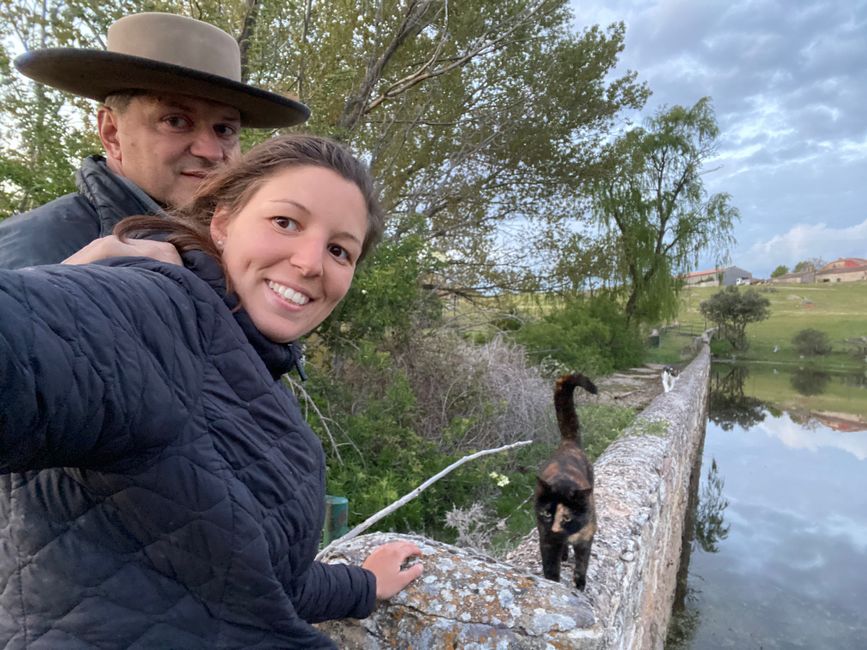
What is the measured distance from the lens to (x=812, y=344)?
119ft

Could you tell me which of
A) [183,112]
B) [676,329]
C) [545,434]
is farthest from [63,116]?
[676,329]

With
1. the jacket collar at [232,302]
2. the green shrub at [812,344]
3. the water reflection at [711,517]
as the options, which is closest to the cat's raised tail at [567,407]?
the jacket collar at [232,302]

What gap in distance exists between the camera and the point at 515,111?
8.87 m

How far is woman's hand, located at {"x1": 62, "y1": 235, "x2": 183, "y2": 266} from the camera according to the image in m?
0.93

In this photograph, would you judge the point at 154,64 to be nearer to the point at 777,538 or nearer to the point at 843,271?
the point at 777,538

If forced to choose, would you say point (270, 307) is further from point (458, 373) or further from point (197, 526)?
point (458, 373)

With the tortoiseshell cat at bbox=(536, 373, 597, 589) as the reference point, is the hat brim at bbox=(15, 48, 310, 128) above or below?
above

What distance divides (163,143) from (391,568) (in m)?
1.35

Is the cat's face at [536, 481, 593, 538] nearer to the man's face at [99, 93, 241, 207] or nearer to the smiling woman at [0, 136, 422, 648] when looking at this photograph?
the smiling woman at [0, 136, 422, 648]

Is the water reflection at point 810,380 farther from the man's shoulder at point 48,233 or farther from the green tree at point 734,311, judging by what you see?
the man's shoulder at point 48,233

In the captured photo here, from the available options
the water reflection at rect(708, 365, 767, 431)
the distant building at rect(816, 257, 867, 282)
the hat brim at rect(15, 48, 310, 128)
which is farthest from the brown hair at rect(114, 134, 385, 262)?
the distant building at rect(816, 257, 867, 282)

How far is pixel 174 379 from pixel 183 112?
46.7 inches

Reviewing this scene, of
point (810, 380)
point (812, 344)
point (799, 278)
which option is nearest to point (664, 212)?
point (810, 380)

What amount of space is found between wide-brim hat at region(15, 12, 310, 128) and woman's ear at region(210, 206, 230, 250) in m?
0.68
